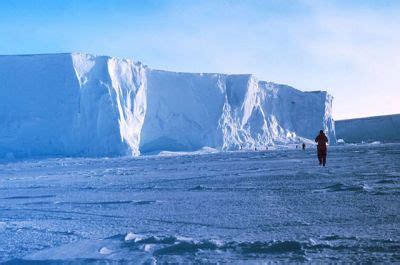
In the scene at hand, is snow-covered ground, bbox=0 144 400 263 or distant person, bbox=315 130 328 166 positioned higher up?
distant person, bbox=315 130 328 166

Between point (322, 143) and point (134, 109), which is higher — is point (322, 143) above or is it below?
below

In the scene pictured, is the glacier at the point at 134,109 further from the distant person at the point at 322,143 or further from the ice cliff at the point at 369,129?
the ice cliff at the point at 369,129

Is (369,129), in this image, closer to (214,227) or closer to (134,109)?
(134,109)

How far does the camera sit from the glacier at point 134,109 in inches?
1069

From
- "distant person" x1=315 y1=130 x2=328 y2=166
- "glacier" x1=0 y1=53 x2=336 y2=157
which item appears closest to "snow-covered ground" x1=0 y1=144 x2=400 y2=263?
"distant person" x1=315 y1=130 x2=328 y2=166

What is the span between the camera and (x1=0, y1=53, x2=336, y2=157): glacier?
27.2 meters

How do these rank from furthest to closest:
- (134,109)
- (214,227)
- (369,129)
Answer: (369,129) < (134,109) < (214,227)

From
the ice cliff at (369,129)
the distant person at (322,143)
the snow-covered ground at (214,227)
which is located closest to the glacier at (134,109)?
the distant person at (322,143)

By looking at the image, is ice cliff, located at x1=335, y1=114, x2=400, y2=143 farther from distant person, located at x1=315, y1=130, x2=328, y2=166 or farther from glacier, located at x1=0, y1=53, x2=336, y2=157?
distant person, located at x1=315, y1=130, x2=328, y2=166

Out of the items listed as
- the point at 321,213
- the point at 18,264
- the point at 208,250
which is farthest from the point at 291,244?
the point at 18,264

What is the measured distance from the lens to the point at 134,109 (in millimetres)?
30031

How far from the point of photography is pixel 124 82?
30281mm

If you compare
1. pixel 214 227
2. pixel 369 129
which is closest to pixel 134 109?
pixel 214 227

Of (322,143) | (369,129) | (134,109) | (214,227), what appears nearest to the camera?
(214,227)
